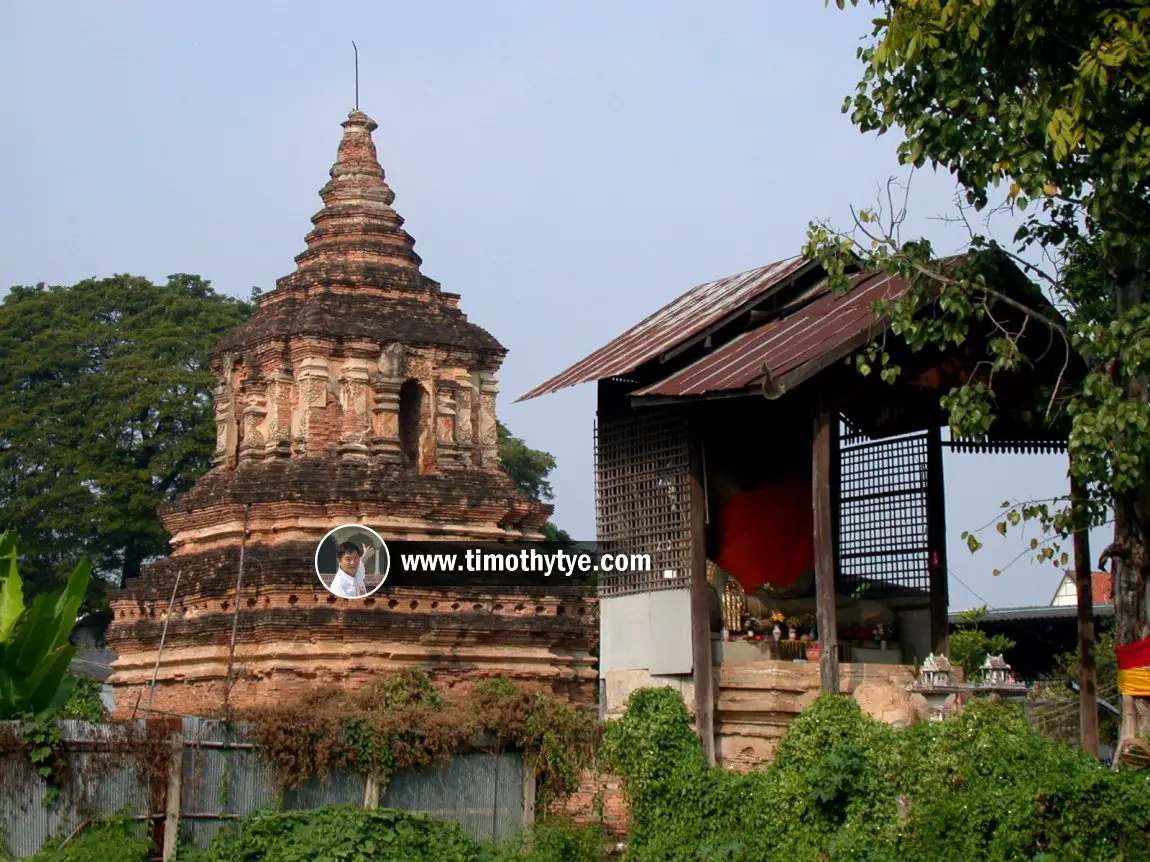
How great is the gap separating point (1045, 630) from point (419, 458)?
12968mm

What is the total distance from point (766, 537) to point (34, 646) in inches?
259

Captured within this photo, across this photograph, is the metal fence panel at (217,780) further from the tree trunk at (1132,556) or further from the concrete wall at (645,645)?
the tree trunk at (1132,556)

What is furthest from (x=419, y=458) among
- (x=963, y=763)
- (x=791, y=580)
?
(x=963, y=763)

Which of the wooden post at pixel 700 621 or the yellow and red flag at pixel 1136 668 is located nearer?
the yellow and red flag at pixel 1136 668

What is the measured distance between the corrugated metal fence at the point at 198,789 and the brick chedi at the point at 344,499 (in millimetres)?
6278

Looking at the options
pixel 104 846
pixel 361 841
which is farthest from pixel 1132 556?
pixel 104 846

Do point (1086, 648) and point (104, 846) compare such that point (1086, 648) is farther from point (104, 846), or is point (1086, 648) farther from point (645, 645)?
point (104, 846)

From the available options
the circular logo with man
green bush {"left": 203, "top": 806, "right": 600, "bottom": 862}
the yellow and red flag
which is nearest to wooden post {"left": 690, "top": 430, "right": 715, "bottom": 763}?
green bush {"left": 203, "top": 806, "right": 600, "bottom": 862}

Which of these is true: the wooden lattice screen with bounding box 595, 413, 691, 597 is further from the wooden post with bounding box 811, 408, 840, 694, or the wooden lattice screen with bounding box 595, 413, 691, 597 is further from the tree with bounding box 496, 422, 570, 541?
the tree with bounding box 496, 422, 570, 541

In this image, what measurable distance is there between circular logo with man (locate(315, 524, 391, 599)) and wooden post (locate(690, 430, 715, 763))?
25.8 ft

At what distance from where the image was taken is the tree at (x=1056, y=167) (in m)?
12.6

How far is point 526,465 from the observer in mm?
44094

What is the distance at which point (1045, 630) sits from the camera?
3250cm

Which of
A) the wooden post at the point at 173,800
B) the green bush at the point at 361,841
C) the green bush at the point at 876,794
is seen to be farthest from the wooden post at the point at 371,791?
the green bush at the point at 876,794
